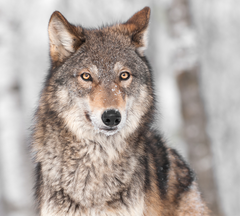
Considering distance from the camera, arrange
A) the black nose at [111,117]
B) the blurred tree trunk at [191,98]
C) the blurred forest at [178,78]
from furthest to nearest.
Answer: the blurred forest at [178,78]
the blurred tree trunk at [191,98]
the black nose at [111,117]

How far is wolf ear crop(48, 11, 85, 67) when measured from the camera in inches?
120

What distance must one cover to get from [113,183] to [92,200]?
0.27 meters

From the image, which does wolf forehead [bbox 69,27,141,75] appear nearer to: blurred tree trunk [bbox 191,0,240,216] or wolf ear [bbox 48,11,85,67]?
wolf ear [bbox 48,11,85,67]

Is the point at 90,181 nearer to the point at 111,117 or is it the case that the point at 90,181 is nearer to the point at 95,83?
the point at 111,117

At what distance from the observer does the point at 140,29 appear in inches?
136

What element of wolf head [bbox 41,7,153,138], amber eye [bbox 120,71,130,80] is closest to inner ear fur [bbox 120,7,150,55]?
wolf head [bbox 41,7,153,138]

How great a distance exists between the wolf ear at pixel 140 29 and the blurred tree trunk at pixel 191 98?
2.92 meters

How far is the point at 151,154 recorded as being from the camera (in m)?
3.59

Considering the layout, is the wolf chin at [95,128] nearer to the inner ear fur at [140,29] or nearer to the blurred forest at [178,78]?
the inner ear fur at [140,29]

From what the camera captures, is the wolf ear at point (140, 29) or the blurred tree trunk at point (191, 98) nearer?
the wolf ear at point (140, 29)

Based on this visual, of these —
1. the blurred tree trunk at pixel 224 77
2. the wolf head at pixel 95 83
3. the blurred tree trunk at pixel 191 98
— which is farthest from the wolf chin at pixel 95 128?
the blurred tree trunk at pixel 224 77

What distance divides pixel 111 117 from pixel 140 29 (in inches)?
49.0

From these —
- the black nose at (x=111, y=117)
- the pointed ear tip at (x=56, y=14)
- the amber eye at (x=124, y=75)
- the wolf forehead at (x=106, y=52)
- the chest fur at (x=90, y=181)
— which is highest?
the pointed ear tip at (x=56, y=14)

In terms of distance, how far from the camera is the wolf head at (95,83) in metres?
2.91
